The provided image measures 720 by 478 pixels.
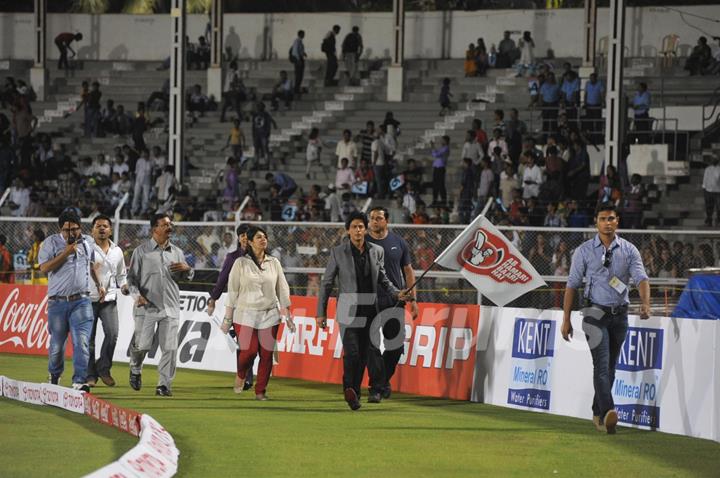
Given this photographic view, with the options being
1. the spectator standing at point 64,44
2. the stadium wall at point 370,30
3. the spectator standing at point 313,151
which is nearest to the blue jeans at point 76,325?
the spectator standing at point 313,151

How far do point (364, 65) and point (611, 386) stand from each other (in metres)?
32.2

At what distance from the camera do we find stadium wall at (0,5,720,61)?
1704 inches

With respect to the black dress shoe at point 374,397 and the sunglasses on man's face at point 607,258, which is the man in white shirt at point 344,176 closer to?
the black dress shoe at point 374,397

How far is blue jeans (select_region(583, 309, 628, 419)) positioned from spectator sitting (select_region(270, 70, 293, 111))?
29.3 m

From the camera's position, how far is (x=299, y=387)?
59.4 ft

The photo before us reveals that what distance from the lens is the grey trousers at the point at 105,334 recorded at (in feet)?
56.2

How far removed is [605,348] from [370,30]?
3516 centimetres

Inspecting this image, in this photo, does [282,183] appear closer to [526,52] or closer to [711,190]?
[711,190]

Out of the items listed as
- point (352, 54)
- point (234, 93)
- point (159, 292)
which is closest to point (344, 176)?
point (234, 93)

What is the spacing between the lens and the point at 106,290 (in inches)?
673

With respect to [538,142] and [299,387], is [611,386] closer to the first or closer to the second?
[299,387]

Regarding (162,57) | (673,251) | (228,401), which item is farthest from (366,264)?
(162,57)

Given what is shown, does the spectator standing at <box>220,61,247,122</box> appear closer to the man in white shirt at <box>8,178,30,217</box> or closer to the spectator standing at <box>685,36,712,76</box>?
the man in white shirt at <box>8,178,30,217</box>

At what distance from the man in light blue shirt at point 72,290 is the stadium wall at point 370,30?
29936mm
